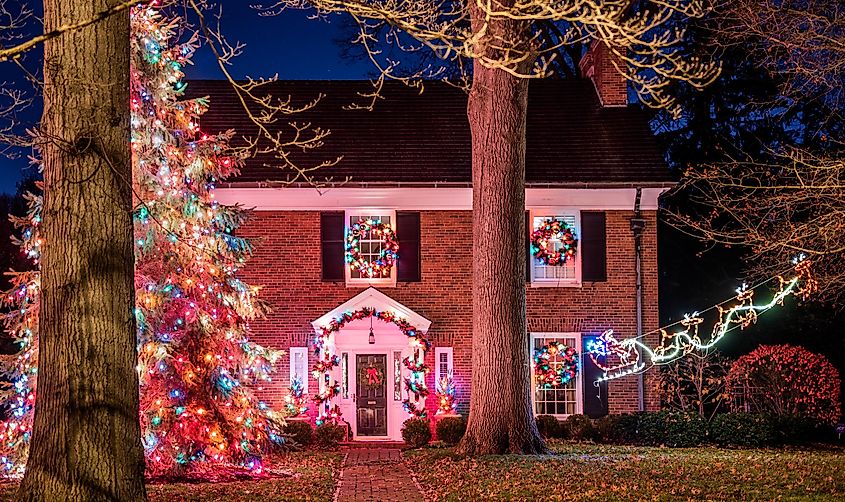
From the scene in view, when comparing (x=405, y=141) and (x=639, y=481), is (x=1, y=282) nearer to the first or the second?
(x=405, y=141)

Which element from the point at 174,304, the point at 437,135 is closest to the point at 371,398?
the point at 437,135

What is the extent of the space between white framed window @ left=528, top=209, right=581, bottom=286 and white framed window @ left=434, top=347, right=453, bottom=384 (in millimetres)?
2437

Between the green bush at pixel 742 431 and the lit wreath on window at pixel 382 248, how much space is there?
759 cm

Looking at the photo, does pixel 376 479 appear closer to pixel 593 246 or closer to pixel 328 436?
pixel 328 436

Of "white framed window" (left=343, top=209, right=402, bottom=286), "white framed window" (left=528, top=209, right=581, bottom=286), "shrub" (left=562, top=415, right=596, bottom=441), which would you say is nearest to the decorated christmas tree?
"white framed window" (left=343, top=209, right=402, bottom=286)

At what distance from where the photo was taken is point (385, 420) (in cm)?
2222

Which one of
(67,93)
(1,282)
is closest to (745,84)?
(1,282)

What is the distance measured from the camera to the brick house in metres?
22.1

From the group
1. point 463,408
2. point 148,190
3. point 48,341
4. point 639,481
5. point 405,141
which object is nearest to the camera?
point 48,341

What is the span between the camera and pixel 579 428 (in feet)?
69.9

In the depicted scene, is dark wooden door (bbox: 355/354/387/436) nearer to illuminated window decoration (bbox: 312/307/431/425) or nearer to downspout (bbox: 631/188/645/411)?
illuminated window decoration (bbox: 312/307/431/425)

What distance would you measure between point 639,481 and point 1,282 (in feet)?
63.7

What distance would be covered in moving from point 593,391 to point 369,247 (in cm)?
583

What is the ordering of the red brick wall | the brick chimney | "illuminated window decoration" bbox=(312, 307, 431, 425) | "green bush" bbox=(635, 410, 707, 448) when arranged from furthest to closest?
the brick chimney < the red brick wall < "illuminated window decoration" bbox=(312, 307, 431, 425) < "green bush" bbox=(635, 410, 707, 448)
